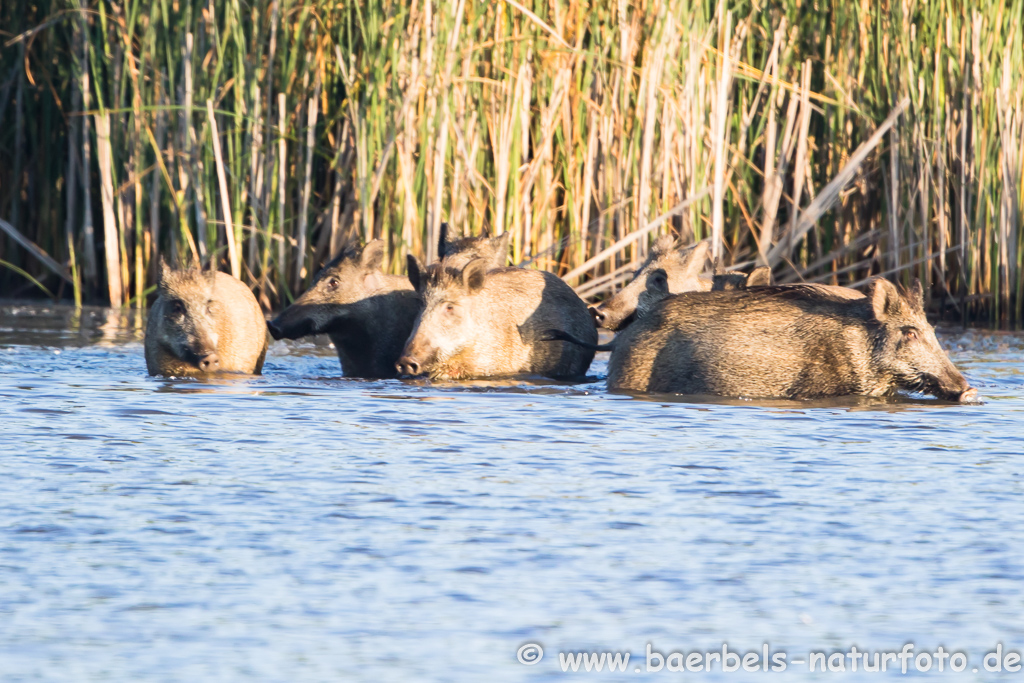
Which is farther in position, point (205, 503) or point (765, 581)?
point (205, 503)

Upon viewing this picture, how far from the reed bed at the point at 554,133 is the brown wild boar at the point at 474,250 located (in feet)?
3.73

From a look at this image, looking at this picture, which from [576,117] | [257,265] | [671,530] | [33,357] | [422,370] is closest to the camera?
[671,530]

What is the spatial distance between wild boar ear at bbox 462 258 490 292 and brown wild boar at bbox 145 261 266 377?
1150 millimetres

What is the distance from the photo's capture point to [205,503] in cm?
457

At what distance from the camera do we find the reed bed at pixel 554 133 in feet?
33.7

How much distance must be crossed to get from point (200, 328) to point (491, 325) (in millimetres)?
1478

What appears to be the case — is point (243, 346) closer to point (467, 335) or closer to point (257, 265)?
point (467, 335)

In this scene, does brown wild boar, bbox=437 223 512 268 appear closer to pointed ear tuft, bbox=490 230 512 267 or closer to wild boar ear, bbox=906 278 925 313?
pointed ear tuft, bbox=490 230 512 267

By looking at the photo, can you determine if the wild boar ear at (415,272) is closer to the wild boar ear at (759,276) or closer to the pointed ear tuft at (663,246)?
the pointed ear tuft at (663,246)

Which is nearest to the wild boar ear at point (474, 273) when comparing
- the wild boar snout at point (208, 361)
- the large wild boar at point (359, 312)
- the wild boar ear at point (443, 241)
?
the large wild boar at point (359, 312)

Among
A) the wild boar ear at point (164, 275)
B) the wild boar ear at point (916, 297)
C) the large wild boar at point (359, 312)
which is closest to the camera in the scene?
the wild boar ear at point (916, 297)

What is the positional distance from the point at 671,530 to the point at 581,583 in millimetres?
628

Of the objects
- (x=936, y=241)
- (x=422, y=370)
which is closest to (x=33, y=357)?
(x=422, y=370)

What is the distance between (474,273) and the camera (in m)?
7.88
